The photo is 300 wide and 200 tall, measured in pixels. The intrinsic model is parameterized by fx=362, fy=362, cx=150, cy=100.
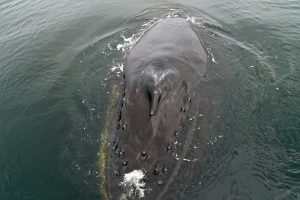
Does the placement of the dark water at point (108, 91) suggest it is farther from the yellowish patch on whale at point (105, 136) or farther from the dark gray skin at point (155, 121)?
the dark gray skin at point (155, 121)

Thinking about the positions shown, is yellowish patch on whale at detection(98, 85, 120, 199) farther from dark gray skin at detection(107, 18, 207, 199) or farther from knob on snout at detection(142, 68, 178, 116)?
knob on snout at detection(142, 68, 178, 116)

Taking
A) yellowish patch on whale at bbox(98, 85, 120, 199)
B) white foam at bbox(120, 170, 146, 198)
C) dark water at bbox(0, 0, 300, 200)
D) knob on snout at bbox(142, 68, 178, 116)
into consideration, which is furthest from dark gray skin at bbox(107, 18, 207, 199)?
dark water at bbox(0, 0, 300, 200)

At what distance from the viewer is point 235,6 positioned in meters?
27.7

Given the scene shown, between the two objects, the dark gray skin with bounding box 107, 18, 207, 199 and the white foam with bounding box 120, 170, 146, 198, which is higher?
the dark gray skin with bounding box 107, 18, 207, 199

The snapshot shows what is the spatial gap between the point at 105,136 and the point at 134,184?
3407 millimetres

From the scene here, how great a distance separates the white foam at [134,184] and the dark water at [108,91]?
3.97 feet

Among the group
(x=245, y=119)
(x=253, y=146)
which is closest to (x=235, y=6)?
(x=245, y=119)

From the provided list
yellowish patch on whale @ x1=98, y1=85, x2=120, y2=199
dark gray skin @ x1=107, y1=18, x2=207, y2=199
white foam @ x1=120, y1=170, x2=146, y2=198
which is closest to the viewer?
white foam @ x1=120, y1=170, x2=146, y2=198

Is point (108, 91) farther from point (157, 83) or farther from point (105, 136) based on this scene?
point (157, 83)

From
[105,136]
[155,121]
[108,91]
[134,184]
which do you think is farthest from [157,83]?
[108,91]

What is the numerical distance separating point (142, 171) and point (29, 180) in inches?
192

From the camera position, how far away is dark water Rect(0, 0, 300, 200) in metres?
14.3

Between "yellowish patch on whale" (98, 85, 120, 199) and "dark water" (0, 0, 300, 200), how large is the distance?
24 cm

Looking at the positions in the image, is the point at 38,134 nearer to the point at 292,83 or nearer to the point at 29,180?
the point at 29,180
